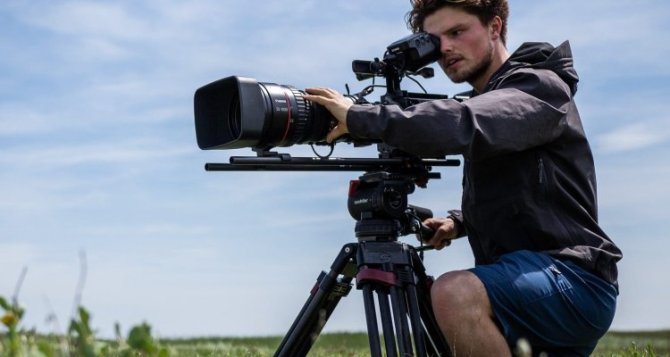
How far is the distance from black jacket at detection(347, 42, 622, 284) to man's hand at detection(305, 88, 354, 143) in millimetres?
A: 75

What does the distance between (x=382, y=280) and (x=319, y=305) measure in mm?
492

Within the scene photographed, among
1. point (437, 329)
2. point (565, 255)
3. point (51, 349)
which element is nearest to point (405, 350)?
point (437, 329)

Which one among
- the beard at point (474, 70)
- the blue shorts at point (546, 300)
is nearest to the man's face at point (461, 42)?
the beard at point (474, 70)

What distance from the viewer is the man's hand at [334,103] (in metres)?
4.26

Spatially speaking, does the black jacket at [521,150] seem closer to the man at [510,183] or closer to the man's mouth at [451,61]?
the man at [510,183]

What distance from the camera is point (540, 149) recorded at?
4.62 metres

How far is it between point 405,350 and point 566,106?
1.61 metres

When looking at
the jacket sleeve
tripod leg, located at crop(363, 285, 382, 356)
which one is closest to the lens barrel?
the jacket sleeve

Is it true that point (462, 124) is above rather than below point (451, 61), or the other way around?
below

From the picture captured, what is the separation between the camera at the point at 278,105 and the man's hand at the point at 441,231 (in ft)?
2.81

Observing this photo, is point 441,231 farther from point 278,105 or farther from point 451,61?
point 278,105

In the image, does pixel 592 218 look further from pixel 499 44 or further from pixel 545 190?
pixel 499 44

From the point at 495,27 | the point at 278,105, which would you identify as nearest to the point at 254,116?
the point at 278,105

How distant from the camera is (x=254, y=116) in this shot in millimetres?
4238
